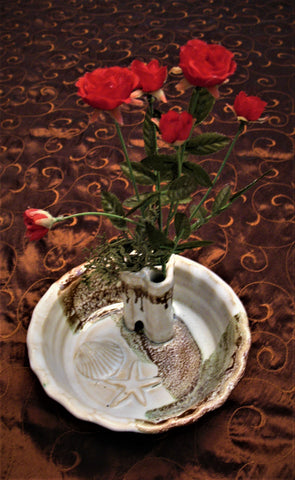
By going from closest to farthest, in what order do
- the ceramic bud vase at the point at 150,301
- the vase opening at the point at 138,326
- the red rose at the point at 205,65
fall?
the red rose at the point at 205,65 → the ceramic bud vase at the point at 150,301 → the vase opening at the point at 138,326

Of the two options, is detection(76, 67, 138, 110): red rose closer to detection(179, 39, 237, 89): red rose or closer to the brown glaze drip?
detection(179, 39, 237, 89): red rose

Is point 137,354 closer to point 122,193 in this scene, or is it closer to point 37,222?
point 37,222

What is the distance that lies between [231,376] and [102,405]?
0.21 meters

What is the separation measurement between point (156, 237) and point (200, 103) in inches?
6.9

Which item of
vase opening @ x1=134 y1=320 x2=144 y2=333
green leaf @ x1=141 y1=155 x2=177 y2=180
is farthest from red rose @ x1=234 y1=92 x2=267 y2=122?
vase opening @ x1=134 y1=320 x2=144 y2=333

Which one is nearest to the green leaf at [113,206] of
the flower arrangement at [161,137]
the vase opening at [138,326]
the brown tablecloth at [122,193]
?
the flower arrangement at [161,137]

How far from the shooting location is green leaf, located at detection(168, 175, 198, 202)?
0.48m

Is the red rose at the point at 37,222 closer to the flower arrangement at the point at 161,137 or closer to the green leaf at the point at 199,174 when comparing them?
the flower arrangement at the point at 161,137

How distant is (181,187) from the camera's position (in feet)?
1.58

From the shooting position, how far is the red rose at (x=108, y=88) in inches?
16.8

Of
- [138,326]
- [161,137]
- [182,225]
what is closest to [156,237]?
[182,225]

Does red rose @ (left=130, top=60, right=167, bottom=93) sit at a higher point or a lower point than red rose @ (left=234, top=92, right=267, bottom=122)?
higher

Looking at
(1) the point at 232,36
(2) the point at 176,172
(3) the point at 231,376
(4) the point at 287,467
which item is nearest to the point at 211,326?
(3) the point at 231,376

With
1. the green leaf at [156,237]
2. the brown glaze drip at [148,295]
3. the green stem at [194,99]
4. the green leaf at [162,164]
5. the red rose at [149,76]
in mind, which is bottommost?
the brown glaze drip at [148,295]
